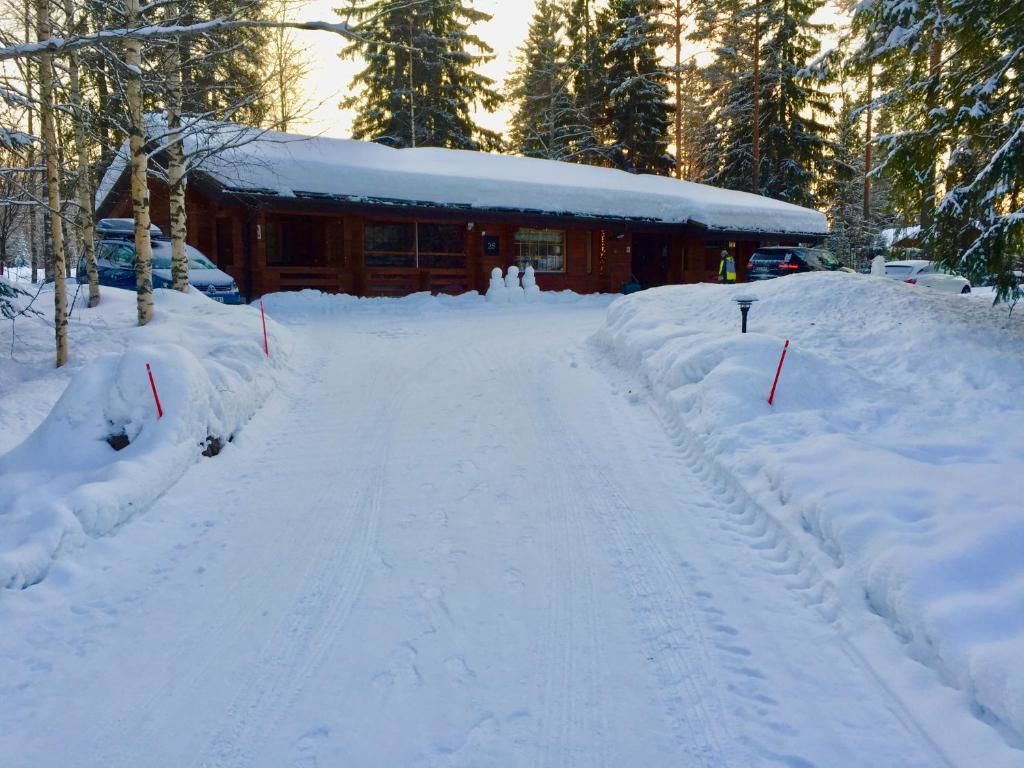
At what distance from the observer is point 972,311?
962 centimetres

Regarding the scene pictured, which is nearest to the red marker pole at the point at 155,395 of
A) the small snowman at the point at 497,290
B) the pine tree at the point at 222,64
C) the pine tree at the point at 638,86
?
the pine tree at the point at 222,64

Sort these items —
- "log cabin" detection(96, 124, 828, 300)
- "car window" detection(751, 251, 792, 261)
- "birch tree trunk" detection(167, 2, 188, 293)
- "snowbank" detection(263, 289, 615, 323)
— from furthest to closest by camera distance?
"car window" detection(751, 251, 792, 261), "log cabin" detection(96, 124, 828, 300), "snowbank" detection(263, 289, 615, 323), "birch tree trunk" detection(167, 2, 188, 293)

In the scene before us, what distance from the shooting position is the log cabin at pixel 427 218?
16781mm

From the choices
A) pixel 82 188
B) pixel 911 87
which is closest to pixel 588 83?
pixel 911 87

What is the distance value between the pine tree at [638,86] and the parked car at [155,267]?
23631mm

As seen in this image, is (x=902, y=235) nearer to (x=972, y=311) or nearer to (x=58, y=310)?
(x=972, y=311)

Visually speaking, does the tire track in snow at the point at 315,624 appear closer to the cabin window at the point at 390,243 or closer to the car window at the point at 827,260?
the cabin window at the point at 390,243

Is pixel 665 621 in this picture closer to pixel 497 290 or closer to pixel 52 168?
pixel 52 168

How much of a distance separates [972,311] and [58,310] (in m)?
12.6

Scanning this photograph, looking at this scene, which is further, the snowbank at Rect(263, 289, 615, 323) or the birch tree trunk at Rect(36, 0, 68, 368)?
the snowbank at Rect(263, 289, 615, 323)

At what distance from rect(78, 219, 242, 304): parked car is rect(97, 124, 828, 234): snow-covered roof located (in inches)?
76.2

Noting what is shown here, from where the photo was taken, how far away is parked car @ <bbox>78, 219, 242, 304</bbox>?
1432cm

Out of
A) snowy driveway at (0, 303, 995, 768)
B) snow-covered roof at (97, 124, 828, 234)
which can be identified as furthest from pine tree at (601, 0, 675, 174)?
snowy driveway at (0, 303, 995, 768)

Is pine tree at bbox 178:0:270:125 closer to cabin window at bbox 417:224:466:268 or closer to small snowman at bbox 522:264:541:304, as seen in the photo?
cabin window at bbox 417:224:466:268
